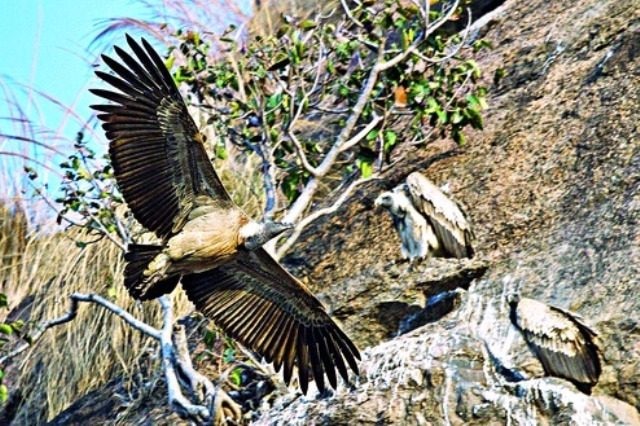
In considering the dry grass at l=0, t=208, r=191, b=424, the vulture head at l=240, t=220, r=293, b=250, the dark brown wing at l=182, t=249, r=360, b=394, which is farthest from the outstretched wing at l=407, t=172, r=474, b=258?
the dry grass at l=0, t=208, r=191, b=424

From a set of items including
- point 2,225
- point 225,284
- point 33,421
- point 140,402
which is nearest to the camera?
point 225,284

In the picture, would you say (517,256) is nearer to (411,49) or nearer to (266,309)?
(266,309)

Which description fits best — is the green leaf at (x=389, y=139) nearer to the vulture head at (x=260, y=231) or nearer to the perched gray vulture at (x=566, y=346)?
the vulture head at (x=260, y=231)

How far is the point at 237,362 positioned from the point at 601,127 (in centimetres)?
296

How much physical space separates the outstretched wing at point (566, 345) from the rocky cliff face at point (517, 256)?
77 mm

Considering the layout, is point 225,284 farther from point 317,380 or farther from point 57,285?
point 57,285

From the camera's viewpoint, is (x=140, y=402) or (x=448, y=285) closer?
(x=448, y=285)

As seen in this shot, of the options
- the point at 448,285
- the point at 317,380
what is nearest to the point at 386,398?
the point at 317,380

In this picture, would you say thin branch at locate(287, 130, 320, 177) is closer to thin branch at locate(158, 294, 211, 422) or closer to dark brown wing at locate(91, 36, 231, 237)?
thin branch at locate(158, 294, 211, 422)

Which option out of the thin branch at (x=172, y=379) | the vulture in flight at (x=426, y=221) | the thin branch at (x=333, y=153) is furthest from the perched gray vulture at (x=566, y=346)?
the thin branch at (x=333, y=153)

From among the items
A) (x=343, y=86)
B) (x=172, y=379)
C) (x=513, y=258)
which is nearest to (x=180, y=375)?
(x=172, y=379)

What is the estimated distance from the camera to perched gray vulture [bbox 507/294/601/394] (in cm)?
741

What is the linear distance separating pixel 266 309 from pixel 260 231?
2.30 feet

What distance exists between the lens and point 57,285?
11.8 metres
